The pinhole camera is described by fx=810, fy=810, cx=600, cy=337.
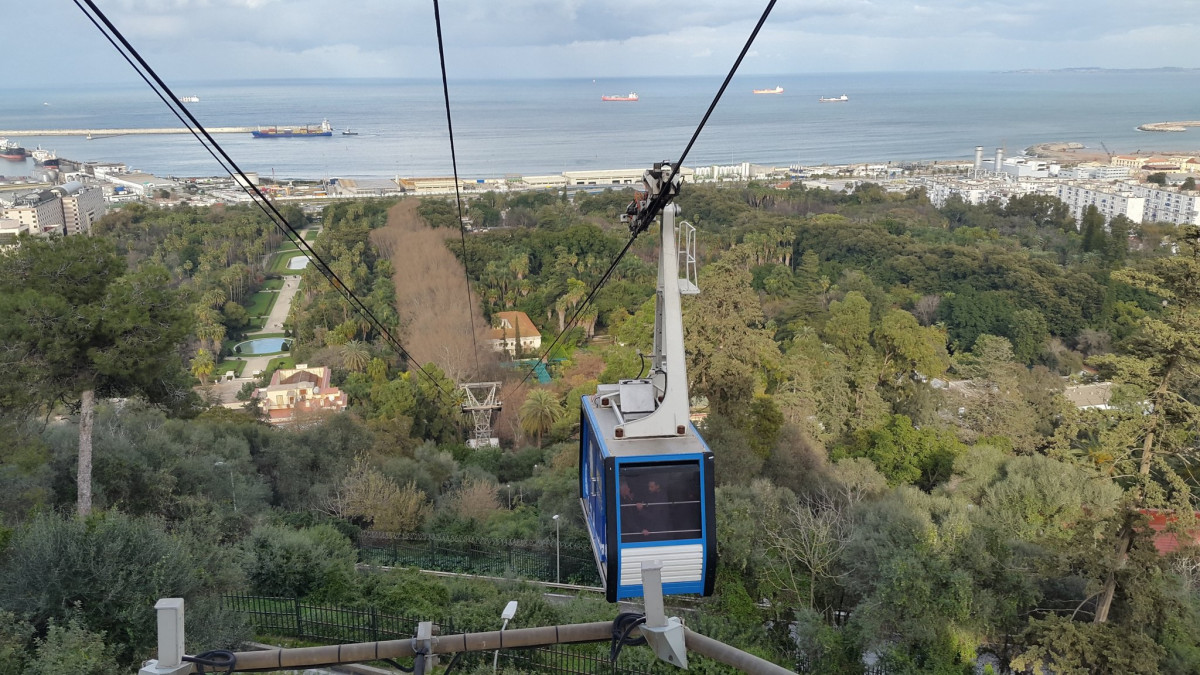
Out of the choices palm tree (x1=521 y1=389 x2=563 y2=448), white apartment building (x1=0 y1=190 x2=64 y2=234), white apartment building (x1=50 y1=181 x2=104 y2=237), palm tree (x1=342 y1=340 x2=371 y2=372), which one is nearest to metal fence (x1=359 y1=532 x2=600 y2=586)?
palm tree (x1=521 y1=389 x2=563 y2=448)

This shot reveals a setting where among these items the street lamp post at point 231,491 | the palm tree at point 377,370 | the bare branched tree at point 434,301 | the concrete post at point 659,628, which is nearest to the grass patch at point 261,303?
the bare branched tree at point 434,301

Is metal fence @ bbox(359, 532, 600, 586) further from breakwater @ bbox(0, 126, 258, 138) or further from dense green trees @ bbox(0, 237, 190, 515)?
breakwater @ bbox(0, 126, 258, 138)

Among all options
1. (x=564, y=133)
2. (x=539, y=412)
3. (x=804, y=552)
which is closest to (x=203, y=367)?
(x=539, y=412)

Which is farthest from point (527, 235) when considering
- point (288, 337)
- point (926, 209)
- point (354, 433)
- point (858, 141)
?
point (858, 141)

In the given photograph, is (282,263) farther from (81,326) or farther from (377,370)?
(81,326)

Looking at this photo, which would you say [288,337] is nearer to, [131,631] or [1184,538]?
[131,631]
